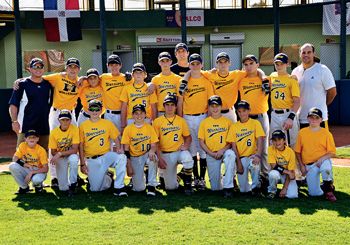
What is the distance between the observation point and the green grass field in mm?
4625

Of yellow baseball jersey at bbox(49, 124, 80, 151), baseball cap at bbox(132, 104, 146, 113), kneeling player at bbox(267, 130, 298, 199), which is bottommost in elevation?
kneeling player at bbox(267, 130, 298, 199)

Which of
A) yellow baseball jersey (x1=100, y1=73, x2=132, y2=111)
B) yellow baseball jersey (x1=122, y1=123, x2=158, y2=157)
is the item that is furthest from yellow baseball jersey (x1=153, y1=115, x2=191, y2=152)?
yellow baseball jersey (x1=100, y1=73, x2=132, y2=111)

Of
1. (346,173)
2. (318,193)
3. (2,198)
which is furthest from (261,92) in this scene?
(2,198)

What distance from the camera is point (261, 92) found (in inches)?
260

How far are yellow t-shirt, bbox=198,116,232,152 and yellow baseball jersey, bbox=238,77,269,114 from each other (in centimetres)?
46

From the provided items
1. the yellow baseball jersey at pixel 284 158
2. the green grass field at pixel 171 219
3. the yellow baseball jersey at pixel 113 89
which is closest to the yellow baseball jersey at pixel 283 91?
the yellow baseball jersey at pixel 284 158

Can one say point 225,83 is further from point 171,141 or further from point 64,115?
point 64,115

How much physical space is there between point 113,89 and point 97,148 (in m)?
0.91

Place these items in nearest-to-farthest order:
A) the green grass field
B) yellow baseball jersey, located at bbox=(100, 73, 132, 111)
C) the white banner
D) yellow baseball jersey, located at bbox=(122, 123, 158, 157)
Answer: the green grass field < yellow baseball jersey, located at bbox=(122, 123, 158, 157) < yellow baseball jersey, located at bbox=(100, 73, 132, 111) < the white banner

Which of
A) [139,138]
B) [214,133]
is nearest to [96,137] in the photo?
[139,138]

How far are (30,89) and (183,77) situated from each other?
2098mm

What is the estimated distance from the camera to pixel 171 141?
21.8 feet

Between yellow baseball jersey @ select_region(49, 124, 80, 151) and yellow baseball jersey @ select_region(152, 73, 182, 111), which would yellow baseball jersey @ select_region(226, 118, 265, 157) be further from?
yellow baseball jersey @ select_region(49, 124, 80, 151)

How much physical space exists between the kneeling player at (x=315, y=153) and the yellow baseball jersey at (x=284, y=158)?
0.75 ft
